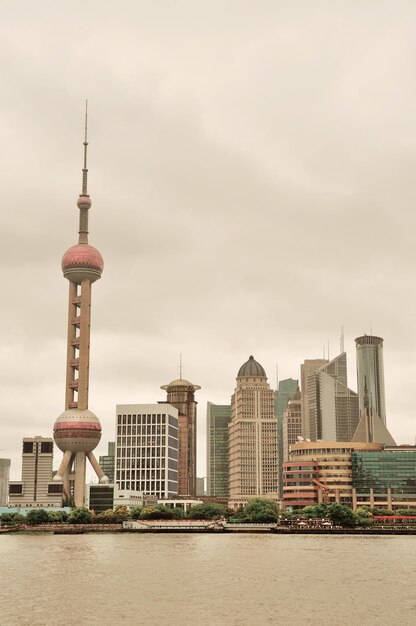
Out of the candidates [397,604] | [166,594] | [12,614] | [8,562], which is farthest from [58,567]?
[397,604]

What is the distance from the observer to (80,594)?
9794 cm

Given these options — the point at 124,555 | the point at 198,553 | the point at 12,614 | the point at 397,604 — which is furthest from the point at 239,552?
the point at 12,614

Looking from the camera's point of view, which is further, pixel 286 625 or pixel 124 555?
pixel 124 555

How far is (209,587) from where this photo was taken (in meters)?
105

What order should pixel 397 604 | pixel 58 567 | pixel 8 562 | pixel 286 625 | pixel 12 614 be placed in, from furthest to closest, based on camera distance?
pixel 8 562
pixel 58 567
pixel 397 604
pixel 12 614
pixel 286 625

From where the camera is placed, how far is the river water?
270ft

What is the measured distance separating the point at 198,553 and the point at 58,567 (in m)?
39.1

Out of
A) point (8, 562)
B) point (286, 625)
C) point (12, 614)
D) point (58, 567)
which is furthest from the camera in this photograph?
point (8, 562)

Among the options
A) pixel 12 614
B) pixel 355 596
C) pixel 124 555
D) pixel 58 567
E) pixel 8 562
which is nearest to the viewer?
pixel 12 614

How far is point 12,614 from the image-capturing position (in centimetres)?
8312

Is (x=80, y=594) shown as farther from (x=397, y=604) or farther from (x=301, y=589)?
(x=397, y=604)

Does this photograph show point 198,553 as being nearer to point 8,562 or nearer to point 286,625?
point 8,562

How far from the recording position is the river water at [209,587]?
8244cm

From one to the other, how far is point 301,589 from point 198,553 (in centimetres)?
6253
